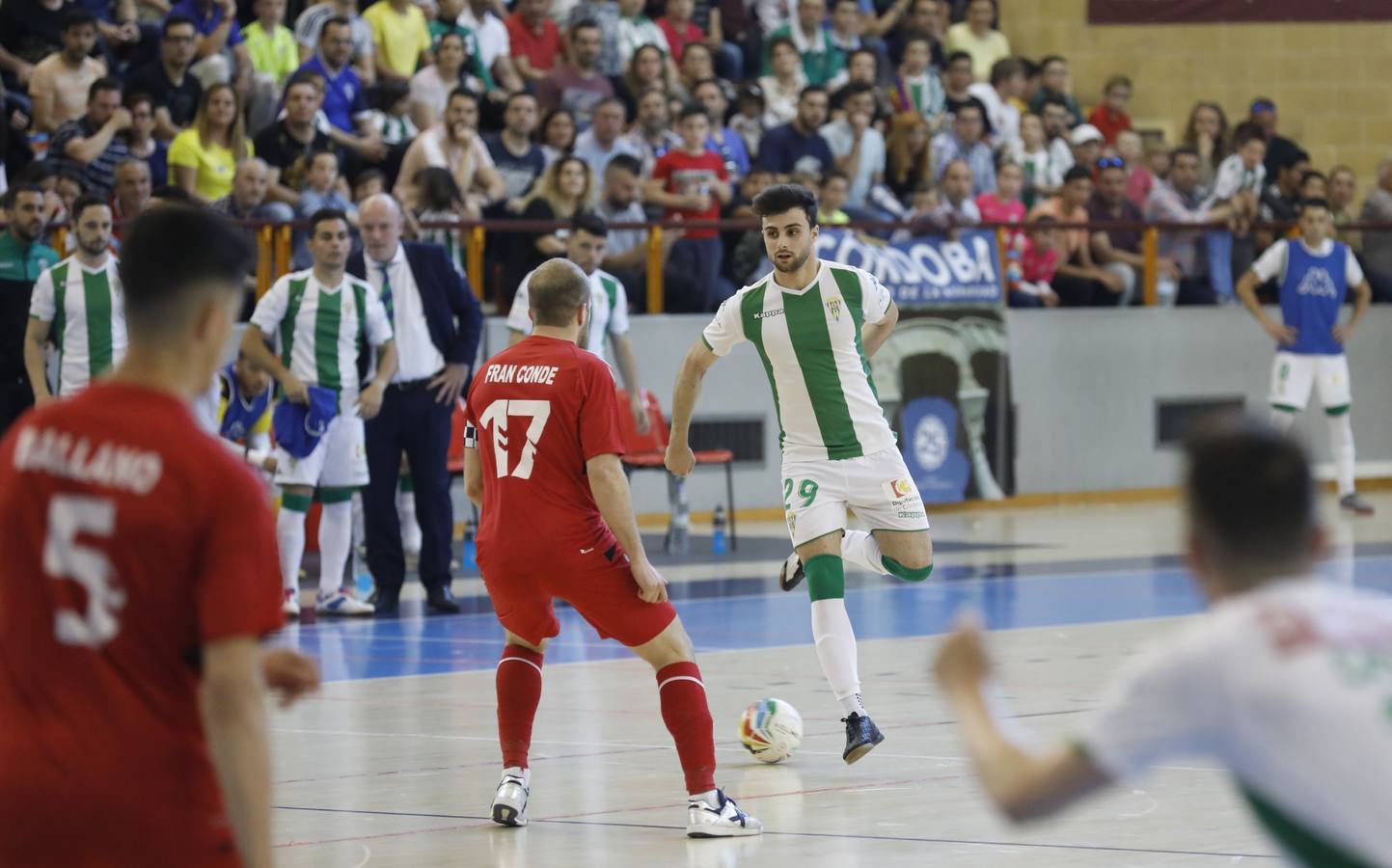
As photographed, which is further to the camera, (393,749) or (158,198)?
(158,198)

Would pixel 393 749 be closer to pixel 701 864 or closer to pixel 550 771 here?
pixel 550 771

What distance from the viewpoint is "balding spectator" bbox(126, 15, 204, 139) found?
1695cm

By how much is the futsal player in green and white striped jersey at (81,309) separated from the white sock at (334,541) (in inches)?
62.5

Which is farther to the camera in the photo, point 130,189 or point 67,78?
point 67,78

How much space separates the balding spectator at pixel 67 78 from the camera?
A: 54.0 ft

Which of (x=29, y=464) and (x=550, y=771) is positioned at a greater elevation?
(x=29, y=464)

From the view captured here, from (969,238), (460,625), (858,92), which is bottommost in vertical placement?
(460,625)

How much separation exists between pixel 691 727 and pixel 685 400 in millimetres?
2089

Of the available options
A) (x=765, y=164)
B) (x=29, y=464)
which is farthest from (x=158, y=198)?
(x=29, y=464)

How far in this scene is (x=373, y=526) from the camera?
13406mm

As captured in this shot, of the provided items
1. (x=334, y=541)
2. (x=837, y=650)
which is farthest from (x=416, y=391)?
(x=837, y=650)

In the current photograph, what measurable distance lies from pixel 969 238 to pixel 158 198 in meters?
8.16

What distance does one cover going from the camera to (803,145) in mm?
19688

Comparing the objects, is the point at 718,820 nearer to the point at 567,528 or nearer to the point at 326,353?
the point at 567,528
